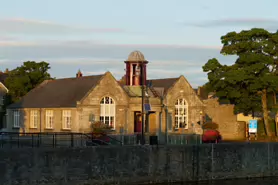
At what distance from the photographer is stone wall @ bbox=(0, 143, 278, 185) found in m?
35.2

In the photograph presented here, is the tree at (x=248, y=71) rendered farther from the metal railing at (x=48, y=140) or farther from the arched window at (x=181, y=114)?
the metal railing at (x=48, y=140)

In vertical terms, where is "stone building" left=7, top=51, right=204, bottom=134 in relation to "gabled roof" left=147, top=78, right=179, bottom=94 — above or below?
below

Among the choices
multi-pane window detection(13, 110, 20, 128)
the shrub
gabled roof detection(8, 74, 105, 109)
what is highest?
gabled roof detection(8, 74, 105, 109)

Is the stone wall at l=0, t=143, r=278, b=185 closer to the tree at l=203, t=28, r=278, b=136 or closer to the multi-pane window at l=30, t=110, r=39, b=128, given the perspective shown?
A: the tree at l=203, t=28, r=278, b=136

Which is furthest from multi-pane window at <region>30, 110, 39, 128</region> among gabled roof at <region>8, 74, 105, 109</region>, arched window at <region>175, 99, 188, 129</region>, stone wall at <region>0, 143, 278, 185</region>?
stone wall at <region>0, 143, 278, 185</region>

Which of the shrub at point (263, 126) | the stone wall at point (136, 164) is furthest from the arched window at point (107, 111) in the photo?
the stone wall at point (136, 164)

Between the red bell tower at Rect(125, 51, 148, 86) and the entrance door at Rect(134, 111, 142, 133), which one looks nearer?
the entrance door at Rect(134, 111, 142, 133)

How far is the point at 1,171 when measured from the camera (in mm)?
34312

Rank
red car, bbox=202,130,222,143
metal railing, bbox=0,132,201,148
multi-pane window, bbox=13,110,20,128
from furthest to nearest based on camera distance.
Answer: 1. multi-pane window, bbox=13,110,20,128
2. red car, bbox=202,130,222,143
3. metal railing, bbox=0,132,201,148

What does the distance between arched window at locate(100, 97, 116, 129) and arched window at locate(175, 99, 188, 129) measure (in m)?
8.26

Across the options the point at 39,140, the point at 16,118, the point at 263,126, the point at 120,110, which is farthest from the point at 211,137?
the point at 16,118

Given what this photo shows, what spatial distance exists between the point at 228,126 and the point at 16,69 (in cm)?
2964

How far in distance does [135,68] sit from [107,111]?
270 inches

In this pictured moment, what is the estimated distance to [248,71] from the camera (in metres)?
65.8
